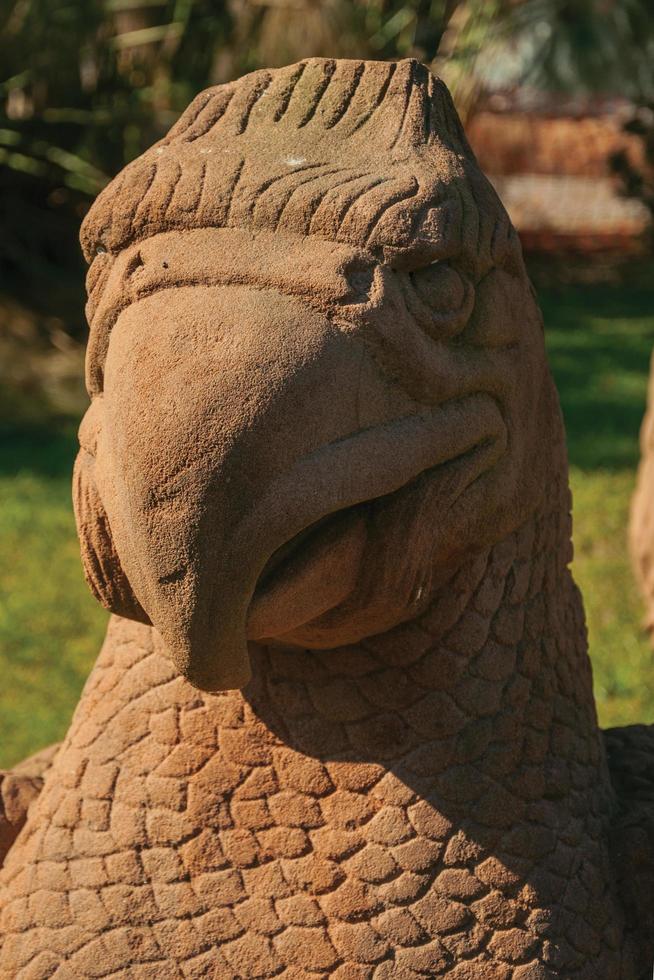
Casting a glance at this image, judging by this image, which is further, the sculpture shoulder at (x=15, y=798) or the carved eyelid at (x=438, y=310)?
the sculpture shoulder at (x=15, y=798)

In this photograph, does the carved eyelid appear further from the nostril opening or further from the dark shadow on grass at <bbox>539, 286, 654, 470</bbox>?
the dark shadow on grass at <bbox>539, 286, 654, 470</bbox>

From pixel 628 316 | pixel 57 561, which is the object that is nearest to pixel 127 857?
pixel 57 561

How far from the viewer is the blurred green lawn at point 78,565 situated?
11.5 ft

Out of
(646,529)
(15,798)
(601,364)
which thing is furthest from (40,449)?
(15,798)

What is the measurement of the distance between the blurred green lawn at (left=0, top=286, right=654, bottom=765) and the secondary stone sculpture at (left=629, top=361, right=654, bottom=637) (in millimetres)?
54

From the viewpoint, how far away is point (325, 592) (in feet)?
3.73

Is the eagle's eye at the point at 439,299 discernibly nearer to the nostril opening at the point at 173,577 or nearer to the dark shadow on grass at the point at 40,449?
the nostril opening at the point at 173,577

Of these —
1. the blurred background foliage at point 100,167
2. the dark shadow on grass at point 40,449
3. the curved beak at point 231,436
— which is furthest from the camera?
the dark shadow on grass at point 40,449

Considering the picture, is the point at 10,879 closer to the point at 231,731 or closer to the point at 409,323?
the point at 231,731

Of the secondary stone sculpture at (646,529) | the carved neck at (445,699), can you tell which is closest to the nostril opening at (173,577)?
the carved neck at (445,699)

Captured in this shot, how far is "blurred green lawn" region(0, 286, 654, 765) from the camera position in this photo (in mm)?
3514

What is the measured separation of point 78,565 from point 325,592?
3.60 meters

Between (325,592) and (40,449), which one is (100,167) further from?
(325,592)

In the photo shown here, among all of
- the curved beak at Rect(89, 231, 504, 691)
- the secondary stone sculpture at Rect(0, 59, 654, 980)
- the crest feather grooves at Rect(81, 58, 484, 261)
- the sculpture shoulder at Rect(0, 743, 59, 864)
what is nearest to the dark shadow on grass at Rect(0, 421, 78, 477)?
the sculpture shoulder at Rect(0, 743, 59, 864)
